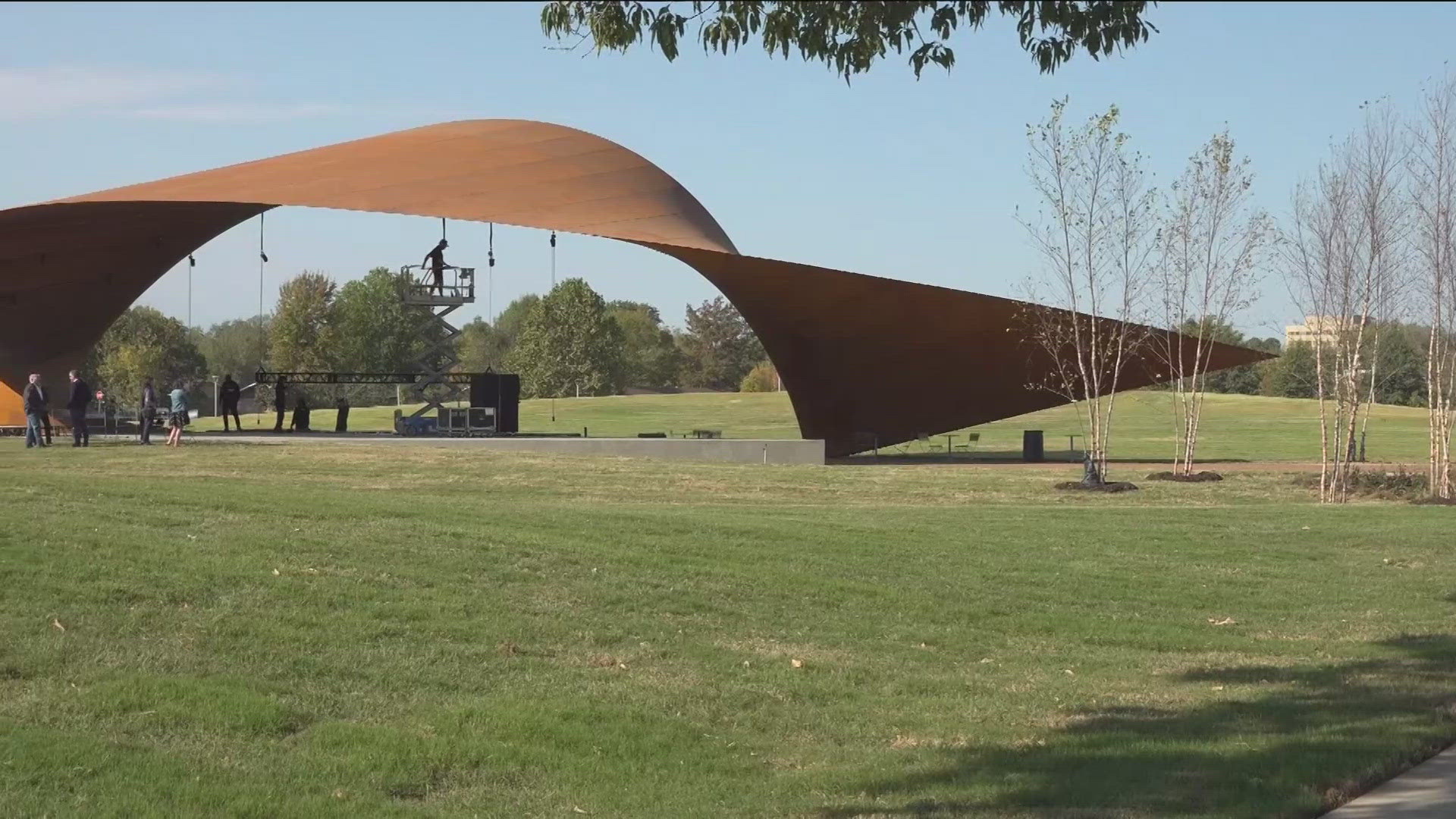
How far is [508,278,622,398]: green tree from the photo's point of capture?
3236 inches

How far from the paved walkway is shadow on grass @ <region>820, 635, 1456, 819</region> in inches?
3.3

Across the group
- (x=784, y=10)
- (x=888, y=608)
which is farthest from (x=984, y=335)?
(x=784, y=10)

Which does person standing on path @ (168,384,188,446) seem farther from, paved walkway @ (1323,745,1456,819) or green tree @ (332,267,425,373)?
green tree @ (332,267,425,373)

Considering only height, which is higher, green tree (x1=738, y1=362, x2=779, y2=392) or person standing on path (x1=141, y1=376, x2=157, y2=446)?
green tree (x1=738, y1=362, x2=779, y2=392)

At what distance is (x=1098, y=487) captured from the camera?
2398cm

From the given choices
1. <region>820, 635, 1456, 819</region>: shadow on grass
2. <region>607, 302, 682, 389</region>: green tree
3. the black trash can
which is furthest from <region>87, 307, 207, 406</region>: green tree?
<region>820, 635, 1456, 819</region>: shadow on grass

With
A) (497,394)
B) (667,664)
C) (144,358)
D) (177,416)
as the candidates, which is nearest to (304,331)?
(144,358)

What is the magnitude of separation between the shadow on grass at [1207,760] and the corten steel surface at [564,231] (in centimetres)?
1717

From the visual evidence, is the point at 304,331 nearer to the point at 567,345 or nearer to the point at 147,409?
the point at 567,345

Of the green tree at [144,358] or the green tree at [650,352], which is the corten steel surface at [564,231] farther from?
the green tree at [650,352]

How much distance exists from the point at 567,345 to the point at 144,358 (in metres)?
21.5

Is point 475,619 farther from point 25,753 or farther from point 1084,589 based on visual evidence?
point 1084,589

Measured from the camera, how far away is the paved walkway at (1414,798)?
611 cm

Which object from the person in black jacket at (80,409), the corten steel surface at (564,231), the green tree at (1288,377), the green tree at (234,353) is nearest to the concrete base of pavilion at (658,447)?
the corten steel surface at (564,231)
